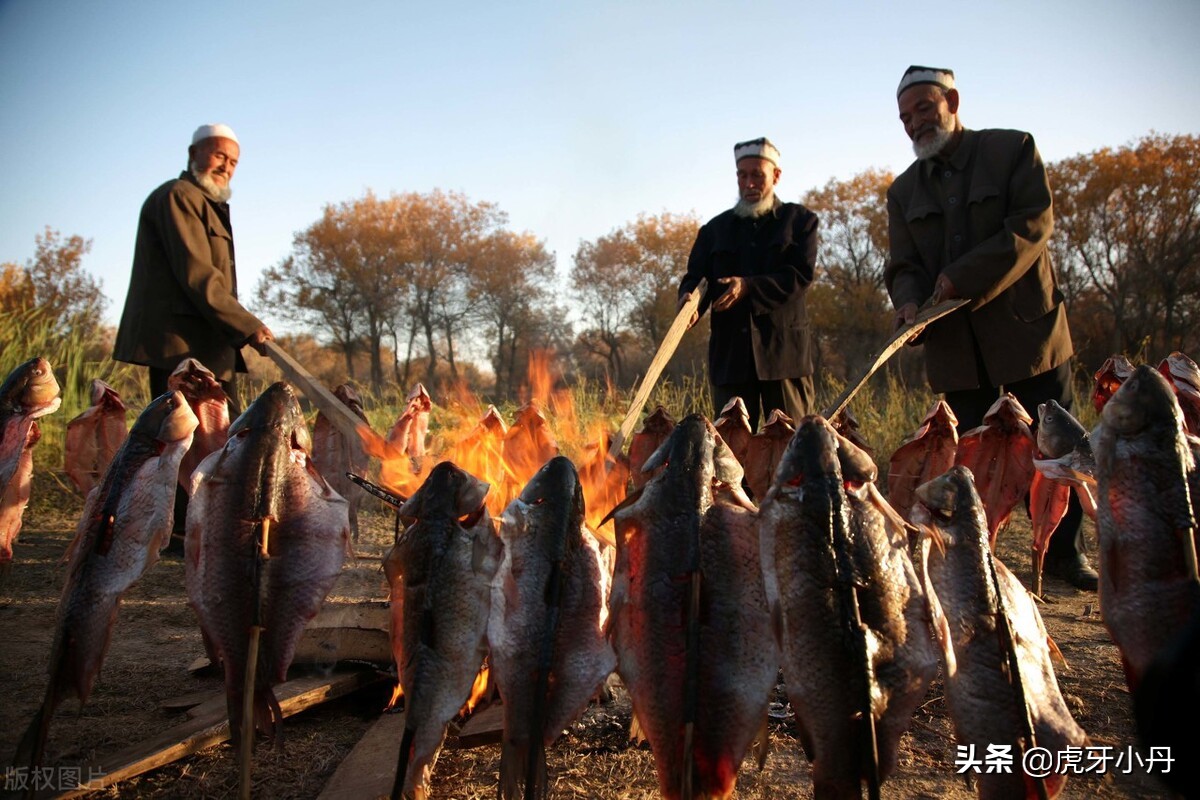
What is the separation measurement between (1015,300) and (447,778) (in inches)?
146

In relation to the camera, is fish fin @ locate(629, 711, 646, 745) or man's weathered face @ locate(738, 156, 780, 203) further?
man's weathered face @ locate(738, 156, 780, 203)

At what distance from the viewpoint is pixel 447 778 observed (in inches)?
92.5

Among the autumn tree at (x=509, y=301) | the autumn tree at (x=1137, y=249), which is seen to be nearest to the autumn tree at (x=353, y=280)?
the autumn tree at (x=509, y=301)

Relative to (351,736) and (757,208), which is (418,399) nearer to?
(351,736)

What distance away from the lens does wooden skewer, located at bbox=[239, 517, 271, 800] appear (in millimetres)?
1813

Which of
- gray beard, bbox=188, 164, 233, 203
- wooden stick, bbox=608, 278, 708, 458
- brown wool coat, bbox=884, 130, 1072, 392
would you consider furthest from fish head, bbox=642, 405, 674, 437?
gray beard, bbox=188, 164, 233, 203

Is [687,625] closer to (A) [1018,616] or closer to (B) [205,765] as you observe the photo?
(A) [1018,616]

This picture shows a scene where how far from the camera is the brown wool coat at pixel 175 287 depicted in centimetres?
422

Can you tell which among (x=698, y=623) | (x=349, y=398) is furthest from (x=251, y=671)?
(x=349, y=398)

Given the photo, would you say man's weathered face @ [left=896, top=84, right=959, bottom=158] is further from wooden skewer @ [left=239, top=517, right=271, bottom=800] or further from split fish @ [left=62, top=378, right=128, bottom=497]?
split fish @ [left=62, top=378, right=128, bottom=497]

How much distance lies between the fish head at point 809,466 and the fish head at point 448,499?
85 centimetres

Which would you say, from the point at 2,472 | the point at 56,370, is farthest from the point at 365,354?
the point at 2,472

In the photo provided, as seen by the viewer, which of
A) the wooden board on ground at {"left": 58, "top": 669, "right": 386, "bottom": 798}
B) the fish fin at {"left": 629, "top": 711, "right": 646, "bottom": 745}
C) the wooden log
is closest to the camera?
the wooden board on ground at {"left": 58, "top": 669, "right": 386, "bottom": 798}

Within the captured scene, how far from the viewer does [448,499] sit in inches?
79.8
